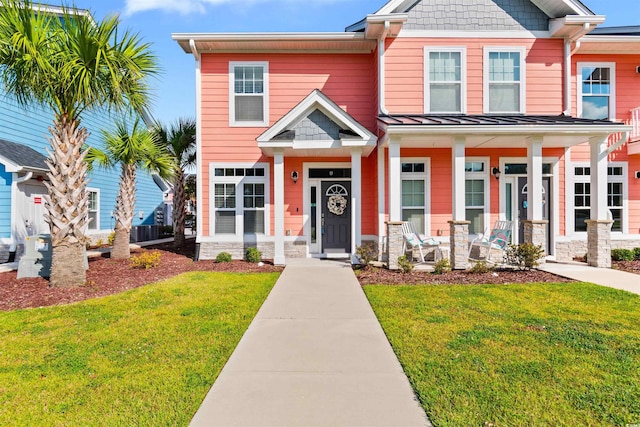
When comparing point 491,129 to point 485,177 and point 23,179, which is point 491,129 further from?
point 23,179

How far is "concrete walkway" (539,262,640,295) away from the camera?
21.6 ft

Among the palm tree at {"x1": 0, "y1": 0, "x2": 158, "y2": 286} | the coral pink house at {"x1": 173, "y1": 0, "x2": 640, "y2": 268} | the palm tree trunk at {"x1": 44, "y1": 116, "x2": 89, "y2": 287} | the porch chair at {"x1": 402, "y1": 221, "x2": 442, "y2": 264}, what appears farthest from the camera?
the coral pink house at {"x1": 173, "y1": 0, "x2": 640, "y2": 268}

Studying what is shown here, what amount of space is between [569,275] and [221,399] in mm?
8108

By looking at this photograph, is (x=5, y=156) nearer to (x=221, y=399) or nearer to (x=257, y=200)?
(x=257, y=200)

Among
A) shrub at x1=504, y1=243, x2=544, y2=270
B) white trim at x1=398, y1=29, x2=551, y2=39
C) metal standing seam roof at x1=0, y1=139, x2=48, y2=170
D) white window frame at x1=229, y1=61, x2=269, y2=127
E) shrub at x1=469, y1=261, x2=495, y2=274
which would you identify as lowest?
shrub at x1=469, y1=261, x2=495, y2=274

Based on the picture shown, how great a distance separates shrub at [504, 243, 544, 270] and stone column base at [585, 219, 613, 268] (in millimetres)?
1778

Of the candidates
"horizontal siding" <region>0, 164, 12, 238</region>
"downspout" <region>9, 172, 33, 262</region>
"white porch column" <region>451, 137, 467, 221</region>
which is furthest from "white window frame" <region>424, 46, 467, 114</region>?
"horizontal siding" <region>0, 164, 12, 238</region>

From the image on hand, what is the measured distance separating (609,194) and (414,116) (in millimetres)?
6790

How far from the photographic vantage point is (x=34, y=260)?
7332mm

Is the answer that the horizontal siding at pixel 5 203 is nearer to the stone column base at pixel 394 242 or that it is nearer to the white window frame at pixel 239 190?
the white window frame at pixel 239 190

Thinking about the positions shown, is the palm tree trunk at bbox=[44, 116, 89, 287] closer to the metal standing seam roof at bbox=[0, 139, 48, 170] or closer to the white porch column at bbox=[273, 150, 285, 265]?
the white porch column at bbox=[273, 150, 285, 265]

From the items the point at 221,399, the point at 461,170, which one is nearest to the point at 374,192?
the point at 461,170

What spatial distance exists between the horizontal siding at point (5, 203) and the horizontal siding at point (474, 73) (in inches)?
469

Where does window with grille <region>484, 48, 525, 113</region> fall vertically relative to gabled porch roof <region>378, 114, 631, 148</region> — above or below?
above
